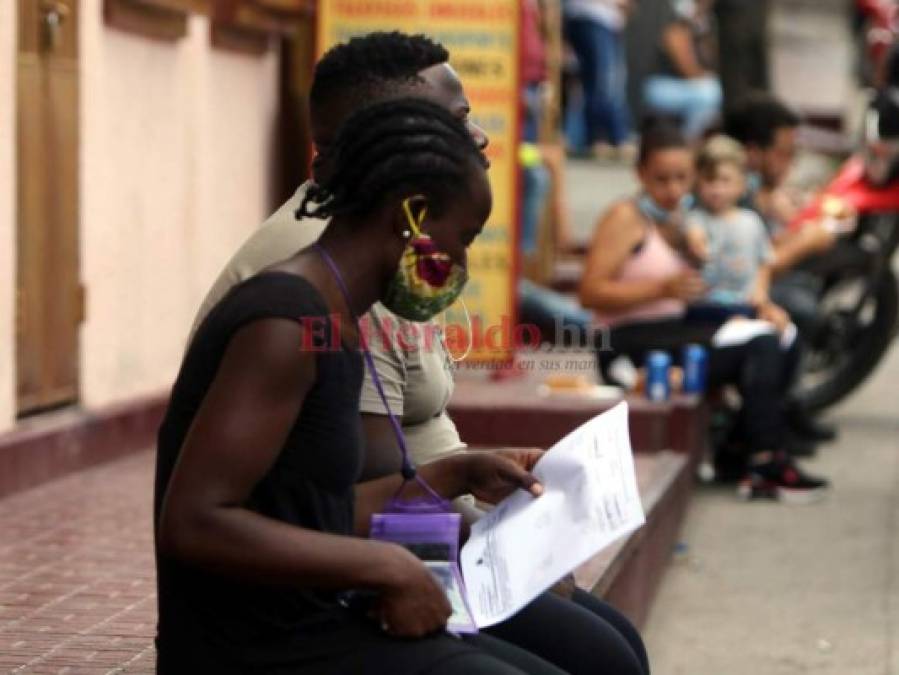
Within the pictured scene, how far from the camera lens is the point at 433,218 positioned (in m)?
3.12

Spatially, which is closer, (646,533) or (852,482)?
(646,533)

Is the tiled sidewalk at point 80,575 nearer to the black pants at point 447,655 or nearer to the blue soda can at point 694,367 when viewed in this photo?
the black pants at point 447,655

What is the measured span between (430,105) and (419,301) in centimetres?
29

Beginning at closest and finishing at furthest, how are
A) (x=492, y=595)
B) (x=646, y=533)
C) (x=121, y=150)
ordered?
(x=492, y=595) → (x=646, y=533) → (x=121, y=150)

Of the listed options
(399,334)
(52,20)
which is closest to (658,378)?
(52,20)

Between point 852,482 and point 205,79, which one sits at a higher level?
point 205,79

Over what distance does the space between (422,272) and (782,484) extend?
5.50 meters

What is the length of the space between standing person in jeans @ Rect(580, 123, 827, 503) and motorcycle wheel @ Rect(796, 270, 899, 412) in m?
1.35

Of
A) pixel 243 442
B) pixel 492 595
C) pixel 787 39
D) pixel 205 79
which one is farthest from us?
pixel 787 39

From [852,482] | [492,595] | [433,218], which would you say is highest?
[433,218]

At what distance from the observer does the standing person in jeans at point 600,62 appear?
1614 cm

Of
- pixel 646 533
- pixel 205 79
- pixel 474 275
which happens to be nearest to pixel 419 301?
pixel 646 533

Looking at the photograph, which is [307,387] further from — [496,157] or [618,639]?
[496,157]

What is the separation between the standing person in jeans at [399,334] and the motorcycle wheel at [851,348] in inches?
234
